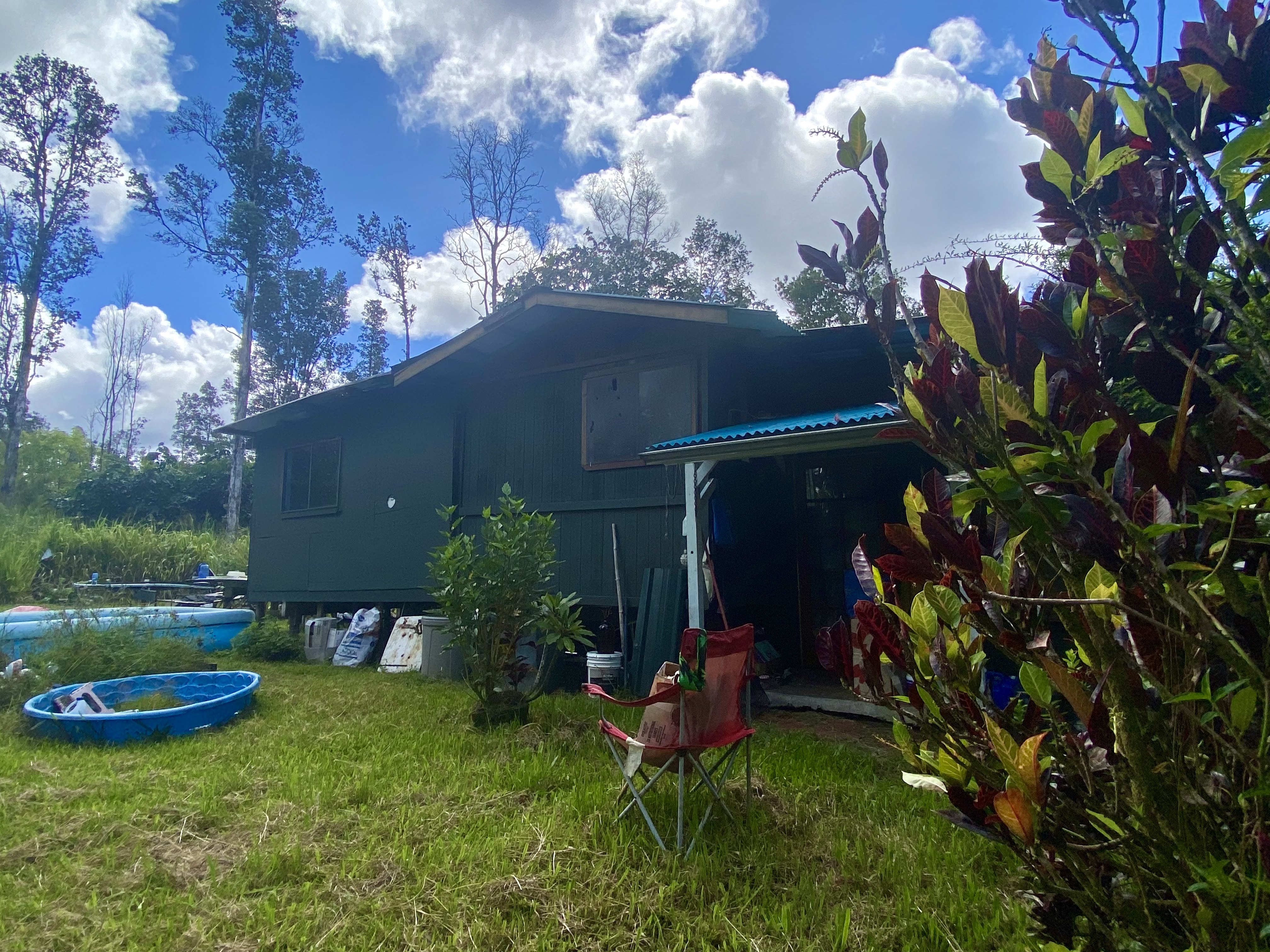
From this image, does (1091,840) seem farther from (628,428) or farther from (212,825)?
(628,428)

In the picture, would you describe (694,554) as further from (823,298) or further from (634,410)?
(823,298)

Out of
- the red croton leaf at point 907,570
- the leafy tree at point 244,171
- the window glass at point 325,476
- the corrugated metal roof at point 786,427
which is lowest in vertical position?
the red croton leaf at point 907,570

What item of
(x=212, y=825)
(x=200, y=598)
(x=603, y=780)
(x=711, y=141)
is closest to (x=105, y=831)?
(x=212, y=825)

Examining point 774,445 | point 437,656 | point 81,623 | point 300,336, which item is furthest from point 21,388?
point 774,445

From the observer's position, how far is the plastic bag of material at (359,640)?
28.6 ft

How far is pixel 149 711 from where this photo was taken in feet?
15.6

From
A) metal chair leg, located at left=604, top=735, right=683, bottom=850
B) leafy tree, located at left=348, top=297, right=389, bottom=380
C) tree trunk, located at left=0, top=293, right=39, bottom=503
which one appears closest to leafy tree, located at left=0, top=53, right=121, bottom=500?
tree trunk, located at left=0, top=293, right=39, bottom=503

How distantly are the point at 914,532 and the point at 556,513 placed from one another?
19.5ft

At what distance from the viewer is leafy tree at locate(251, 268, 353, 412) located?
25984 mm

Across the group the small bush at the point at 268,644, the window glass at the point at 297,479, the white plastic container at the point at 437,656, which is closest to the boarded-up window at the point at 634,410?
the white plastic container at the point at 437,656

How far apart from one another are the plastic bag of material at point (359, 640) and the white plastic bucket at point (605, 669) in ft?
13.4

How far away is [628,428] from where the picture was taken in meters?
6.76

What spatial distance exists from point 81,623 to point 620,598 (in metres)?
4.88

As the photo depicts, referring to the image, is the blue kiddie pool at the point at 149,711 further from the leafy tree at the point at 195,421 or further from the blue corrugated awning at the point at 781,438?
the leafy tree at the point at 195,421
